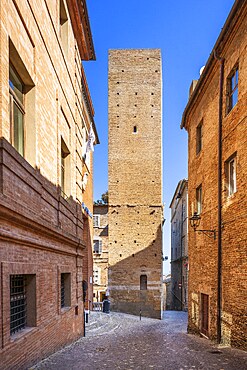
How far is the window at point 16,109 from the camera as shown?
270 inches

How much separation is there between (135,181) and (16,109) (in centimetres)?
2201

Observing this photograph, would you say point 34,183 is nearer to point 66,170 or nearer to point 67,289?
point 66,170

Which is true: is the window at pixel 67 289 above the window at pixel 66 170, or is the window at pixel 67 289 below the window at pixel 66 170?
below

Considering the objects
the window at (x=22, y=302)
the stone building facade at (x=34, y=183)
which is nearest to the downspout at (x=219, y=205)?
the stone building facade at (x=34, y=183)

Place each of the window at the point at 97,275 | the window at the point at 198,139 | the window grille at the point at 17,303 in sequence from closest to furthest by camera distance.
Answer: the window grille at the point at 17,303 < the window at the point at 198,139 < the window at the point at 97,275

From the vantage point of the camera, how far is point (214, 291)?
12.6 meters

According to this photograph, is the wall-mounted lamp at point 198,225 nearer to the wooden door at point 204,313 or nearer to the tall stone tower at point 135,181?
the wooden door at point 204,313

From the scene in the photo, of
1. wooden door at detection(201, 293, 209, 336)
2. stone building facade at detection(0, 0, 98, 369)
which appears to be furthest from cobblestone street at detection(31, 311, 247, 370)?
wooden door at detection(201, 293, 209, 336)

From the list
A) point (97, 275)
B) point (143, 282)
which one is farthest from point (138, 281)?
point (97, 275)

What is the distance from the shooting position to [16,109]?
7.12 meters

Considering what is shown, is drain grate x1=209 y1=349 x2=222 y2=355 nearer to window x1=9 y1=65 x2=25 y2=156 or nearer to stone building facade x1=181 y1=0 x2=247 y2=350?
stone building facade x1=181 y1=0 x2=247 y2=350

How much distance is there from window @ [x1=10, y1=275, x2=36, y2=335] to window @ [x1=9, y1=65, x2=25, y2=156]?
247 centimetres

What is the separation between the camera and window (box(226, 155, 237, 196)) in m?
11.5

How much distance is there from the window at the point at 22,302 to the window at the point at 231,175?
22.4 ft
